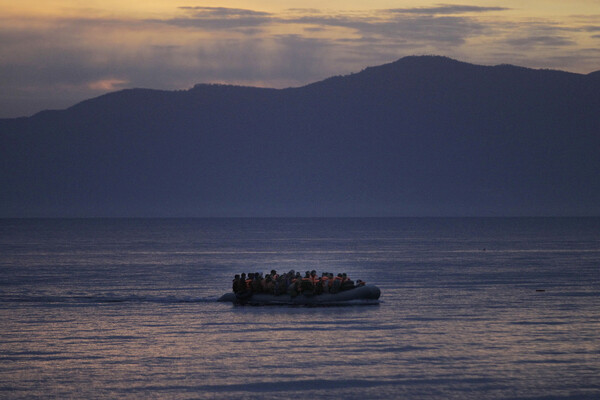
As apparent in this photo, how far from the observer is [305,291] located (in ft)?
148

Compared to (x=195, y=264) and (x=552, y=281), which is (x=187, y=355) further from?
(x=195, y=264)

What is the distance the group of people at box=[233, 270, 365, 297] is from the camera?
4525 cm

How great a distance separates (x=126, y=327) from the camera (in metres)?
37.8

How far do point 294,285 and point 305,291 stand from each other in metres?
0.65

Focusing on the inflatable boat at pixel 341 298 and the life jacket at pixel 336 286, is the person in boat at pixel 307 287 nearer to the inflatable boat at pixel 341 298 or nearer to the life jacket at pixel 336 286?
the inflatable boat at pixel 341 298

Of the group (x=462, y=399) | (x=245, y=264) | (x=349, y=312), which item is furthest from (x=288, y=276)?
(x=245, y=264)

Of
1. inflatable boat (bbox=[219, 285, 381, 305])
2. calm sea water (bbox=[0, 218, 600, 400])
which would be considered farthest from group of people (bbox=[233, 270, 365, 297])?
calm sea water (bbox=[0, 218, 600, 400])

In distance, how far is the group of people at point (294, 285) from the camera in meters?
45.2

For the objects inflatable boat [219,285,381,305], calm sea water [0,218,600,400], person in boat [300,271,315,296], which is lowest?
calm sea water [0,218,600,400]

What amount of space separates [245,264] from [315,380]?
55.5 m

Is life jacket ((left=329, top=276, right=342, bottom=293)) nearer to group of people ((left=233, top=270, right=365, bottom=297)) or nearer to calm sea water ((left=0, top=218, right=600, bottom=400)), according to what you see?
group of people ((left=233, top=270, right=365, bottom=297))

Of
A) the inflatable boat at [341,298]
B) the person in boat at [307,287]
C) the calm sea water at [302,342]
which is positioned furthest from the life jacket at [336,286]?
the calm sea water at [302,342]

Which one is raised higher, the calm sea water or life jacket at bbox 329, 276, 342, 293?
life jacket at bbox 329, 276, 342, 293

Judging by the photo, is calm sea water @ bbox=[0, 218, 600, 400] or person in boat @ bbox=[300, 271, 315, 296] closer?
calm sea water @ bbox=[0, 218, 600, 400]
